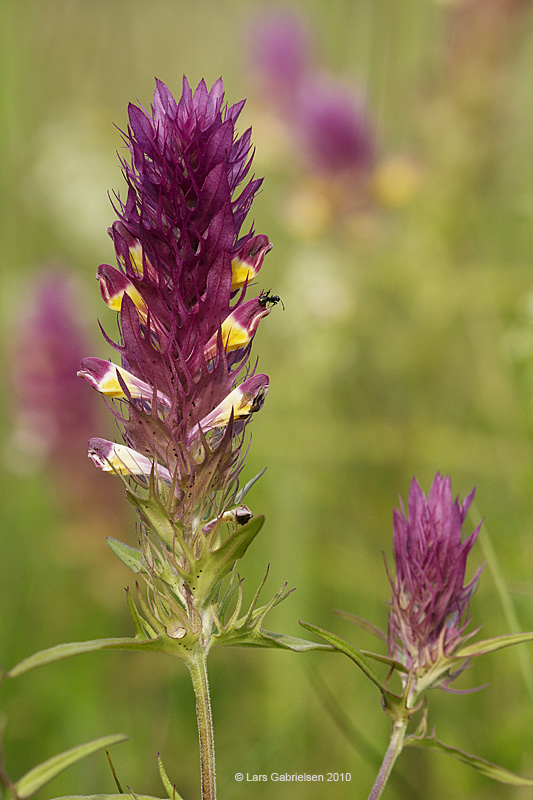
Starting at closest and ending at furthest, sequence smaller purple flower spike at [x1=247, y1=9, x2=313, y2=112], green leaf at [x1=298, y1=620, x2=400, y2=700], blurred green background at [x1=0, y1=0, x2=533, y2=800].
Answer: green leaf at [x1=298, y1=620, x2=400, y2=700] < blurred green background at [x1=0, y1=0, x2=533, y2=800] < smaller purple flower spike at [x1=247, y1=9, x2=313, y2=112]

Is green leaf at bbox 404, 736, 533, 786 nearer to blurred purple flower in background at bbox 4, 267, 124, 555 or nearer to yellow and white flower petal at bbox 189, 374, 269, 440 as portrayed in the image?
yellow and white flower petal at bbox 189, 374, 269, 440

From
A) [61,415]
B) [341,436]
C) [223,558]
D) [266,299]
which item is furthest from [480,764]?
[61,415]

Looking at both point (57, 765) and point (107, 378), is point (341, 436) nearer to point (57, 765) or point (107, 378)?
point (107, 378)

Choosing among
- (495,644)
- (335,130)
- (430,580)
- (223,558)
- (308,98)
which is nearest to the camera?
(223,558)

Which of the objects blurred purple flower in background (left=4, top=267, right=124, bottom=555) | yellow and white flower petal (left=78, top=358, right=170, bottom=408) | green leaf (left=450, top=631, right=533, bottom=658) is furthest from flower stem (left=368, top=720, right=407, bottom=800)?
blurred purple flower in background (left=4, top=267, right=124, bottom=555)

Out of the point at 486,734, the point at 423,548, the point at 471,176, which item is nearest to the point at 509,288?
the point at 471,176

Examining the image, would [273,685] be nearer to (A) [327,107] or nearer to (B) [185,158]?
(B) [185,158]
